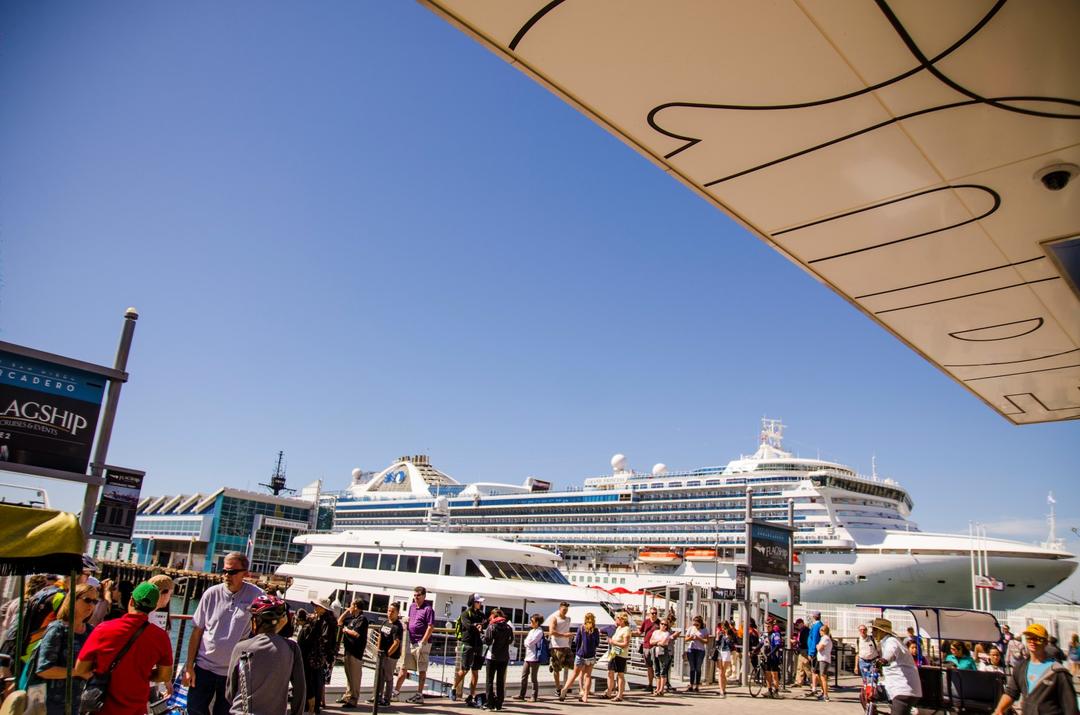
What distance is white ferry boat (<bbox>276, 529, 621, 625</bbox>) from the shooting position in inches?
767

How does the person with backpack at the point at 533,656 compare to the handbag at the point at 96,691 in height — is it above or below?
below

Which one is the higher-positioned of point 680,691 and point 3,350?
point 3,350

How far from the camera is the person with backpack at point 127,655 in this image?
3.97 m

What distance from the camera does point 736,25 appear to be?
260 centimetres

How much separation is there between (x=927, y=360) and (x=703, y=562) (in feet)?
134

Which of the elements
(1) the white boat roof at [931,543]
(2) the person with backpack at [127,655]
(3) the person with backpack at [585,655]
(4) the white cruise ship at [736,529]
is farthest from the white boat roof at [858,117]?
(1) the white boat roof at [931,543]

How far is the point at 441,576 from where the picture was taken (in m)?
20.2

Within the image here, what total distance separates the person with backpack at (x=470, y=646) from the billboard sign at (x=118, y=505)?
4.24 metres

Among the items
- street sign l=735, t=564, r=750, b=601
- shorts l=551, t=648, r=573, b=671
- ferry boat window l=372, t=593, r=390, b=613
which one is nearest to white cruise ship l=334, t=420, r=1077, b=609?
ferry boat window l=372, t=593, r=390, b=613

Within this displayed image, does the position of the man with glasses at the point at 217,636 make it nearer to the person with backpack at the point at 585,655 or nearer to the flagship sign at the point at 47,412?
the flagship sign at the point at 47,412

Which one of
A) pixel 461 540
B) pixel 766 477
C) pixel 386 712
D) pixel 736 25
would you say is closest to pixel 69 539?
pixel 736 25

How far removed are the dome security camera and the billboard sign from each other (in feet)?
26.0

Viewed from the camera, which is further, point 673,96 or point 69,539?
point 69,539

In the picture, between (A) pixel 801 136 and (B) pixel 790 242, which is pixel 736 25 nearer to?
(A) pixel 801 136
